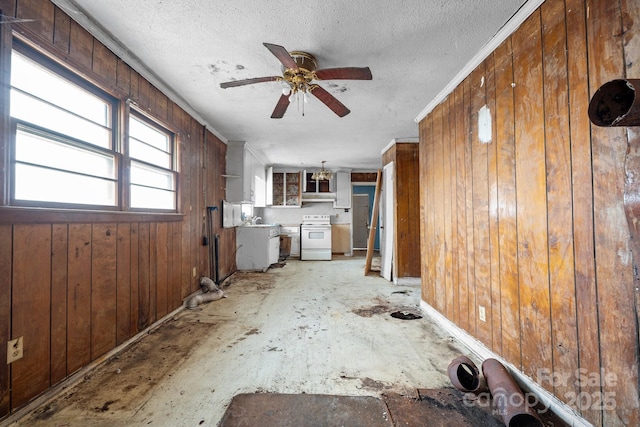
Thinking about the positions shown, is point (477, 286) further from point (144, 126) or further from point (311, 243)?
point (311, 243)

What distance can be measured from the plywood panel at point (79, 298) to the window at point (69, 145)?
216 mm

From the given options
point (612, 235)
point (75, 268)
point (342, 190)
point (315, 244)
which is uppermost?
point (342, 190)

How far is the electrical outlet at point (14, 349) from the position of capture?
1293 mm

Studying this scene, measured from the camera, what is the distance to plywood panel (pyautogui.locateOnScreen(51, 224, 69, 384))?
151 cm

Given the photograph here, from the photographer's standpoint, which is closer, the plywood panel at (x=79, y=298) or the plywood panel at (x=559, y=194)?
the plywood panel at (x=559, y=194)

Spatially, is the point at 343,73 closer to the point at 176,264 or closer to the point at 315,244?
the point at 176,264

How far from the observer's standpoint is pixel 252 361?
6.23 feet

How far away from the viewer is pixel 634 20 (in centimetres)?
102

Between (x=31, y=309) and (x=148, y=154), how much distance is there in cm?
156

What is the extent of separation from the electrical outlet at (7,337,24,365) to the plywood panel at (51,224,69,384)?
0.52ft

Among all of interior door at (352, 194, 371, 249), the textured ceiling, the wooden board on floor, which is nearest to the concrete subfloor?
the wooden board on floor

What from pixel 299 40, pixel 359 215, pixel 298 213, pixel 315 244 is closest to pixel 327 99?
pixel 299 40

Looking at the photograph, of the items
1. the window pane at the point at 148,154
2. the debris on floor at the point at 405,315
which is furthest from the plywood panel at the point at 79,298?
the debris on floor at the point at 405,315

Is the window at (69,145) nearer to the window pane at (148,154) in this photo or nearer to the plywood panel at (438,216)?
the window pane at (148,154)
